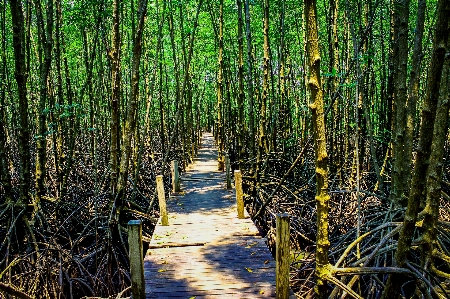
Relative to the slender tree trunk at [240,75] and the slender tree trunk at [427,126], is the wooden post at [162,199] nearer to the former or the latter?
the slender tree trunk at [240,75]

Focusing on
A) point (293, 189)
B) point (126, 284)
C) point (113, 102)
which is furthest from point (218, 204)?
point (113, 102)

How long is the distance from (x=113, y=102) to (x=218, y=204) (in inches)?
122

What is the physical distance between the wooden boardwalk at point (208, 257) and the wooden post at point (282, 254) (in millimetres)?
261

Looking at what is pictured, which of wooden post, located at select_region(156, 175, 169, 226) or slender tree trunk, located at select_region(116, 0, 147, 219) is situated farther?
wooden post, located at select_region(156, 175, 169, 226)

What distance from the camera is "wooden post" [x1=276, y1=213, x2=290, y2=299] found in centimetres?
307

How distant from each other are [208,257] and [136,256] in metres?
1.45

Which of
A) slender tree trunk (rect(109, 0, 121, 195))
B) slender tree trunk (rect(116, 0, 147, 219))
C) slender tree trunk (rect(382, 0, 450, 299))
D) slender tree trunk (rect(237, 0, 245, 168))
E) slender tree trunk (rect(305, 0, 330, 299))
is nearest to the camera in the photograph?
slender tree trunk (rect(382, 0, 450, 299))

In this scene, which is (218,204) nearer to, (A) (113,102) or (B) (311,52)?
(A) (113,102)

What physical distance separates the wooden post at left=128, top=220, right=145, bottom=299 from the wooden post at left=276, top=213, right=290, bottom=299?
1209mm

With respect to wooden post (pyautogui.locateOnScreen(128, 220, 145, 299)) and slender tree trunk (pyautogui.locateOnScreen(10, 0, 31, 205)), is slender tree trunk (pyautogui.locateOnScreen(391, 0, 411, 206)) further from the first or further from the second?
slender tree trunk (pyautogui.locateOnScreen(10, 0, 31, 205))

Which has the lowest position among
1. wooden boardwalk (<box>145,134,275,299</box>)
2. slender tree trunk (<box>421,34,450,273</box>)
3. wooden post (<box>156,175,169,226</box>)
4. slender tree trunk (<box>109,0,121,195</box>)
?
wooden boardwalk (<box>145,134,275,299</box>)

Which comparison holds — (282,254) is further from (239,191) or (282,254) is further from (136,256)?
(239,191)

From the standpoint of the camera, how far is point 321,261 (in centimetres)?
258

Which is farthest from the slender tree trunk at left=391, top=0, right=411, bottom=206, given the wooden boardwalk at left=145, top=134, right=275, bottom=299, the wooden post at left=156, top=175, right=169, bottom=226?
the wooden post at left=156, top=175, right=169, bottom=226
